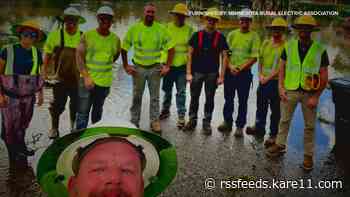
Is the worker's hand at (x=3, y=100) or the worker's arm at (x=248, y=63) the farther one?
the worker's arm at (x=248, y=63)

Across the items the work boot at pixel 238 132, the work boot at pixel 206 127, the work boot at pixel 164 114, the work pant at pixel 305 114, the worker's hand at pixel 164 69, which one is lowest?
the work boot at pixel 238 132

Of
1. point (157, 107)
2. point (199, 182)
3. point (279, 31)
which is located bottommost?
point (199, 182)

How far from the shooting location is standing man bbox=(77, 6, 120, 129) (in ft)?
16.4

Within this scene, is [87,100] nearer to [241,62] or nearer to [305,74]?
[241,62]

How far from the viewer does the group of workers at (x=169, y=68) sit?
4.64 metres

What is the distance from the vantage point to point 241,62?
235 inches

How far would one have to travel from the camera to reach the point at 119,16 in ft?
56.3

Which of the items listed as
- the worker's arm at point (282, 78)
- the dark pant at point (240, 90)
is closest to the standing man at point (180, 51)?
the dark pant at point (240, 90)

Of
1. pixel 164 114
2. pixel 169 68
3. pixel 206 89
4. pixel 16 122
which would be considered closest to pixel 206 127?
pixel 206 89

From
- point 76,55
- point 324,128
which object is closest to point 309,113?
point 324,128

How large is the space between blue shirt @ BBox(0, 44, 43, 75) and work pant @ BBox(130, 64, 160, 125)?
1.59 m

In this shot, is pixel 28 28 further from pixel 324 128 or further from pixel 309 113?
pixel 324 128

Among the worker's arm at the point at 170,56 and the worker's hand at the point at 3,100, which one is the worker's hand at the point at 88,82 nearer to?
the worker's hand at the point at 3,100

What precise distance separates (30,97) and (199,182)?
196 centimetres
